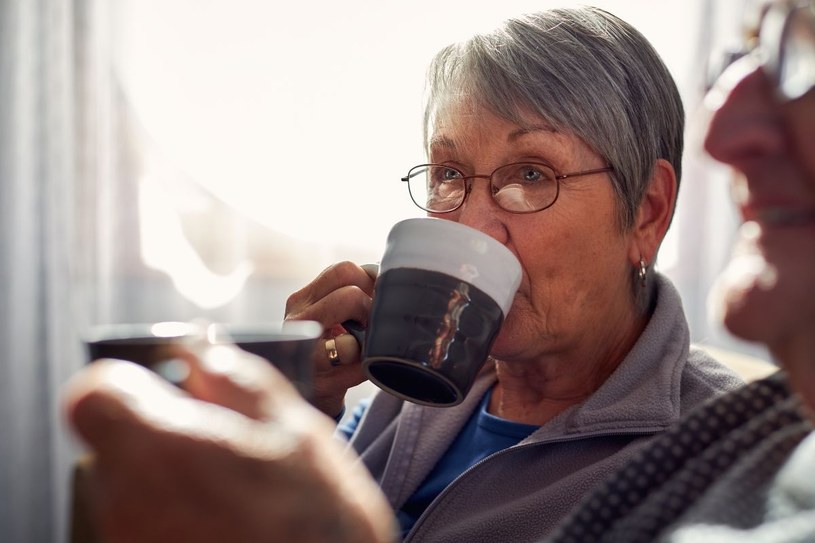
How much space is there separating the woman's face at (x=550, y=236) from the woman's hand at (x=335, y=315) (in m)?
0.18

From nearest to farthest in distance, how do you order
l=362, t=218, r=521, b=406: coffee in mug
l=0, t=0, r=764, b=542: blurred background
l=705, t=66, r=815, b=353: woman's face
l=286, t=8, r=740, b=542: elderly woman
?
l=705, t=66, r=815, b=353: woman's face, l=362, t=218, r=521, b=406: coffee in mug, l=286, t=8, r=740, b=542: elderly woman, l=0, t=0, r=764, b=542: blurred background

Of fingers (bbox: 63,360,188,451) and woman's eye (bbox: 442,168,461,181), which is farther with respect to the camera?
woman's eye (bbox: 442,168,461,181)

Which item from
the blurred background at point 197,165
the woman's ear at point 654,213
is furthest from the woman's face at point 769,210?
the blurred background at point 197,165

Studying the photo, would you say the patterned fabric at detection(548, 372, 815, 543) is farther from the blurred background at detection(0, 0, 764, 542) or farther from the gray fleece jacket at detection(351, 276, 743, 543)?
the blurred background at detection(0, 0, 764, 542)

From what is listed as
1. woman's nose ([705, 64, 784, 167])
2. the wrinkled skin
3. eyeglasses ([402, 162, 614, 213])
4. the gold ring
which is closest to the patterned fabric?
the wrinkled skin

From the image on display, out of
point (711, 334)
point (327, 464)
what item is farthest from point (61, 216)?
point (327, 464)

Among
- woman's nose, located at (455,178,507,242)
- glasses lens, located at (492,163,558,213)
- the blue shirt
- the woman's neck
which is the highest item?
glasses lens, located at (492,163,558,213)

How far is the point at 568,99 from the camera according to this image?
1066 millimetres

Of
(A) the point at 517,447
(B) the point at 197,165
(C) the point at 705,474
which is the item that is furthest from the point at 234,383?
(B) the point at 197,165

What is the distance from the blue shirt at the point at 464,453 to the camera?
3.87ft

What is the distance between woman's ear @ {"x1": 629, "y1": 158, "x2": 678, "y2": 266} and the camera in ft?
3.78

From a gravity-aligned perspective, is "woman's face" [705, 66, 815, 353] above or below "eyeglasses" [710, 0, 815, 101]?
below

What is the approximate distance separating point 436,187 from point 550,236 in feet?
0.76

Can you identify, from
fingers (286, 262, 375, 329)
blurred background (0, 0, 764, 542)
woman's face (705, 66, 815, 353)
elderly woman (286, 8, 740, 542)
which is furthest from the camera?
blurred background (0, 0, 764, 542)
